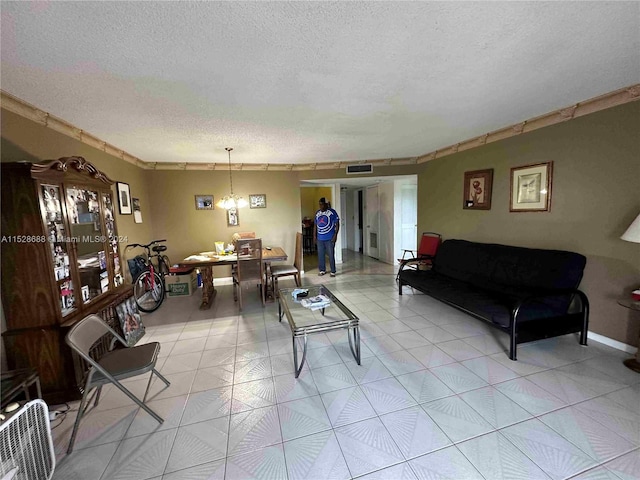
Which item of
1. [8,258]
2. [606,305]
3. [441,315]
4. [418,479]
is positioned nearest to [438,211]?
[441,315]

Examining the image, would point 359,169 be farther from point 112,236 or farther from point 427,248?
point 112,236

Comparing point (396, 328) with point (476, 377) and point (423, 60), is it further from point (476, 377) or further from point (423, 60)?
point (423, 60)

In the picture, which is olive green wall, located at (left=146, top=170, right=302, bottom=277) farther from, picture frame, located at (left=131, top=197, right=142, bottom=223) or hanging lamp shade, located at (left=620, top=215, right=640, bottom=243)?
hanging lamp shade, located at (left=620, top=215, right=640, bottom=243)

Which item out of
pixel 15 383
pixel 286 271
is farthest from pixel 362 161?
pixel 15 383

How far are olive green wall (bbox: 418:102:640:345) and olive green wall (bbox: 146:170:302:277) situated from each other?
361 centimetres

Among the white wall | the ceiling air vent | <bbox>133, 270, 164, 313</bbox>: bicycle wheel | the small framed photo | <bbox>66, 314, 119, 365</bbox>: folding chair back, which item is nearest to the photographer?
<bbox>66, 314, 119, 365</bbox>: folding chair back

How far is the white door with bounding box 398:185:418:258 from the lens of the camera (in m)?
6.06

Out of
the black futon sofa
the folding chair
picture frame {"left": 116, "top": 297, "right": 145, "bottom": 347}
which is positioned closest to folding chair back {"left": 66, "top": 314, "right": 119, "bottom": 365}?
the folding chair

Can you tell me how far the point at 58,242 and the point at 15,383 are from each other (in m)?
0.94

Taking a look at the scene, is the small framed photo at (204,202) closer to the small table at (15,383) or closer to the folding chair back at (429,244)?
the small table at (15,383)

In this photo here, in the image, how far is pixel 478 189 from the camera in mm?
3791

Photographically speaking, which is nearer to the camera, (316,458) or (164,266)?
(316,458)

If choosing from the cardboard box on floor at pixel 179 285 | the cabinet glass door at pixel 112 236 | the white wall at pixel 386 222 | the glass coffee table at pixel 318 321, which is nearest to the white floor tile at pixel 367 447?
the glass coffee table at pixel 318 321

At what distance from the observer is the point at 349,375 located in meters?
2.19
